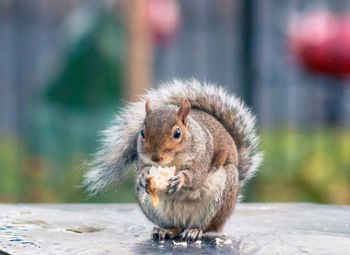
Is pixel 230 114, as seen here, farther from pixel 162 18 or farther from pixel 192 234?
pixel 162 18

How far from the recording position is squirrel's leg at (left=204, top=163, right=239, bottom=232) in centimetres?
316

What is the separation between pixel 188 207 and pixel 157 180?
212 mm

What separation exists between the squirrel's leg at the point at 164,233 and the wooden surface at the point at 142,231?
0.10 feet

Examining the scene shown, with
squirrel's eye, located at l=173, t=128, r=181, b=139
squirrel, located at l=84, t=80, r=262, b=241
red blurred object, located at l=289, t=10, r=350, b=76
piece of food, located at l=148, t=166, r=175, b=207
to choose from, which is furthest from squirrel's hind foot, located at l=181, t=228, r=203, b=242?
red blurred object, located at l=289, t=10, r=350, b=76

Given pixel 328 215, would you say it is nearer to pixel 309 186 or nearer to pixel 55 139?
pixel 309 186

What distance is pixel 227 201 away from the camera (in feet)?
10.4

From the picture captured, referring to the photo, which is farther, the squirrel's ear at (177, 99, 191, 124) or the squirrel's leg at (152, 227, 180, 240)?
the squirrel's ear at (177, 99, 191, 124)

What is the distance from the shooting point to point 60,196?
6.47 metres

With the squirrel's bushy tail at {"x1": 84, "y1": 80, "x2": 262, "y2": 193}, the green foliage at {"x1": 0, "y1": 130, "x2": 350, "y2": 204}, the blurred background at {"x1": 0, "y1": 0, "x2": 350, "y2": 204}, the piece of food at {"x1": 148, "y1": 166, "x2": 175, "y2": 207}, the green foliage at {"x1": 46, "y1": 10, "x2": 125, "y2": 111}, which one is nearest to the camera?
the piece of food at {"x1": 148, "y1": 166, "x2": 175, "y2": 207}

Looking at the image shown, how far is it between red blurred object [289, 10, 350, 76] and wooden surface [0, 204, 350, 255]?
3637mm

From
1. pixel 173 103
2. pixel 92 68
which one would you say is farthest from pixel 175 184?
pixel 92 68

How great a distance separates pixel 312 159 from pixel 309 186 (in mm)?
237

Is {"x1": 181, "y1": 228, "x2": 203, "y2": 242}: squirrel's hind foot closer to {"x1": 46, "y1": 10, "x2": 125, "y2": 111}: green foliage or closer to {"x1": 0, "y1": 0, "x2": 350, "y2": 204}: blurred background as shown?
{"x1": 0, "y1": 0, "x2": 350, "y2": 204}: blurred background

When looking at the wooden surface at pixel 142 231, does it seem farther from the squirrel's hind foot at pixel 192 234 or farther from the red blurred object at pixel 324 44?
the red blurred object at pixel 324 44
